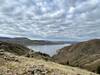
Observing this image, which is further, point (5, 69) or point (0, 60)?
point (0, 60)

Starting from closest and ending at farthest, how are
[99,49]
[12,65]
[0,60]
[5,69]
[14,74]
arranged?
[14,74] → [5,69] → [12,65] → [0,60] → [99,49]

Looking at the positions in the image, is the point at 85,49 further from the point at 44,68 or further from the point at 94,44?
the point at 44,68

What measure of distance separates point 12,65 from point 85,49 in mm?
112555

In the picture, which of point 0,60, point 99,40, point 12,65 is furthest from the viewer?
point 99,40

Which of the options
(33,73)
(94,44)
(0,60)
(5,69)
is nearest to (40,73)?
(33,73)

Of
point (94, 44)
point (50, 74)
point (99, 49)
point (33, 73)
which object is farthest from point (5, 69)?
point (94, 44)

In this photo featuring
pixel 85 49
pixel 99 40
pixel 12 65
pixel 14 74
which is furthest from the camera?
pixel 99 40

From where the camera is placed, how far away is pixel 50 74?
52.1 feet

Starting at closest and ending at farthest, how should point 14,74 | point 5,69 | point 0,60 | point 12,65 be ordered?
1. point 14,74
2. point 5,69
3. point 12,65
4. point 0,60

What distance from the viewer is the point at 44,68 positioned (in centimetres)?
1691

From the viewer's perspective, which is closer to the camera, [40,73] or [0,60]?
[40,73]

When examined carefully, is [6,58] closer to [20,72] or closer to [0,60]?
[0,60]

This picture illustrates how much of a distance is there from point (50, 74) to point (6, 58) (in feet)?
21.7

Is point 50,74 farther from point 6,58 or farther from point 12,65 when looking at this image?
point 6,58
